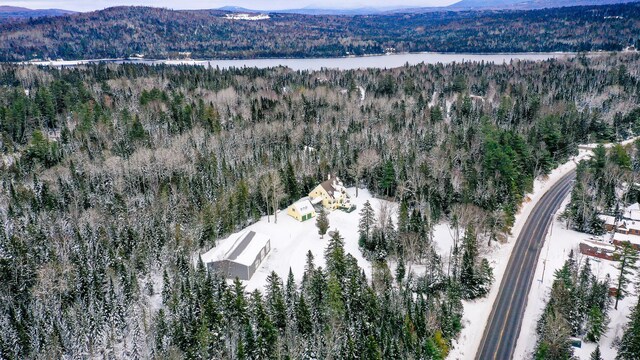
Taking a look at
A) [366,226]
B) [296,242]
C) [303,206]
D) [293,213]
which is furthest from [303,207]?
[366,226]

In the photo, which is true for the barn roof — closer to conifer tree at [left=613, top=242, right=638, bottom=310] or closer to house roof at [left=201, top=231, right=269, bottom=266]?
house roof at [left=201, top=231, right=269, bottom=266]

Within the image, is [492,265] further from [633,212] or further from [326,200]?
[633,212]

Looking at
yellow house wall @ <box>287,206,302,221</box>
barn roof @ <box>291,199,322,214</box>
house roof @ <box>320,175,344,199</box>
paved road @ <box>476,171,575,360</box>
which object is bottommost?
paved road @ <box>476,171,575,360</box>

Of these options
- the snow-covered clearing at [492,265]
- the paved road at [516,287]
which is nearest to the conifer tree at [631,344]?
the snow-covered clearing at [492,265]

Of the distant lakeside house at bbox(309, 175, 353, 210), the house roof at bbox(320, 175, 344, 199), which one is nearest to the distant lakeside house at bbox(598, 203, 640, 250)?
the distant lakeside house at bbox(309, 175, 353, 210)

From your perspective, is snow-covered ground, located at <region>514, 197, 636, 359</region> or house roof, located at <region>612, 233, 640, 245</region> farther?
house roof, located at <region>612, 233, 640, 245</region>

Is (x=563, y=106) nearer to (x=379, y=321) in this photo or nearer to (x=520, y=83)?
(x=520, y=83)
